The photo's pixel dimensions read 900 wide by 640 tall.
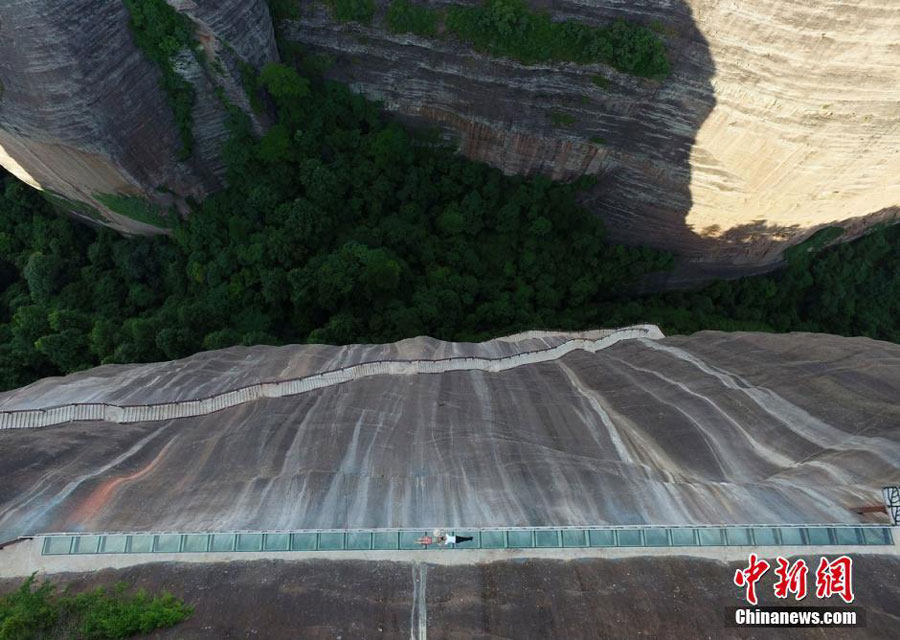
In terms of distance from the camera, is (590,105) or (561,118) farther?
(561,118)

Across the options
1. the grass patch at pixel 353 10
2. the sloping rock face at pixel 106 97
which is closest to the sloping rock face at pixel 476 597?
the sloping rock face at pixel 106 97

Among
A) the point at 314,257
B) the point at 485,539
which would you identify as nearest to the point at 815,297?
the point at 314,257

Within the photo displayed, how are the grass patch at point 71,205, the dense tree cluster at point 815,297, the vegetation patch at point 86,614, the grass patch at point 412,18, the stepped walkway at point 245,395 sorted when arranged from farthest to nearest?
the dense tree cluster at point 815,297
the grass patch at point 71,205
the grass patch at point 412,18
the stepped walkway at point 245,395
the vegetation patch at point 86,614

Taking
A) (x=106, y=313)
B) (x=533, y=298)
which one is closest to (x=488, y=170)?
(x=533, y=298)

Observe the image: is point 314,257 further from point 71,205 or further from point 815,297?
point 815,297

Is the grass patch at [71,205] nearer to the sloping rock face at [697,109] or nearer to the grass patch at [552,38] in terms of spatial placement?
the sloping rock face at [697,109]

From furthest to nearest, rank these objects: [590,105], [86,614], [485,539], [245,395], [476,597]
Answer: [590,105]
[245,395]
[485,539]
[476,597]
[86,614]
